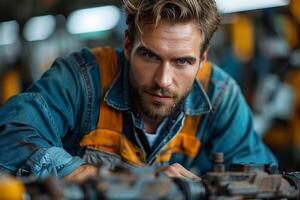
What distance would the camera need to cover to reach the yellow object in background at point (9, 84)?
7.30 m

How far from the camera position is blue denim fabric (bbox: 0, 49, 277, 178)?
85.2 inches

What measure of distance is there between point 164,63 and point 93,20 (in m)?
6.24

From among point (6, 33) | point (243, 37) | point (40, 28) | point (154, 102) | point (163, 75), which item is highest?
point (163, 75)

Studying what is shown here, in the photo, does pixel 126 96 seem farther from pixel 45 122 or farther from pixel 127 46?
pixel 45 122

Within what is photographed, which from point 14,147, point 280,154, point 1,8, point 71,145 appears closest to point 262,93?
point 280,154

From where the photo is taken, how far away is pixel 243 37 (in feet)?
22.6

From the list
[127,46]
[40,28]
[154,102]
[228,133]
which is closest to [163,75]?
[154,102]

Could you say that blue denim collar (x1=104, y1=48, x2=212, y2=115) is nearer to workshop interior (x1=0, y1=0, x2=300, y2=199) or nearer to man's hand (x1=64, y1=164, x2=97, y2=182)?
man's hand (x1=64, y1=164, x2=97, y2=182)

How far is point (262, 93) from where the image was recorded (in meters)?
6.48

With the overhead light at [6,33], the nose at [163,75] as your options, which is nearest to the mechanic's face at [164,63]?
the nose at [163,75]

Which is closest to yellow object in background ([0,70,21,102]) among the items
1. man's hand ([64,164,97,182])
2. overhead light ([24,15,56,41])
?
overhead light ([24,15,56,41])

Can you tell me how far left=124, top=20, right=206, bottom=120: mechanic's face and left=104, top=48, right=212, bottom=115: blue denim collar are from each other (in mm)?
153

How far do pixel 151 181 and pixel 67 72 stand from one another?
127 centimetres

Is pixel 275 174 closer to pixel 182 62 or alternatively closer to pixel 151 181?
pixel 151 181
